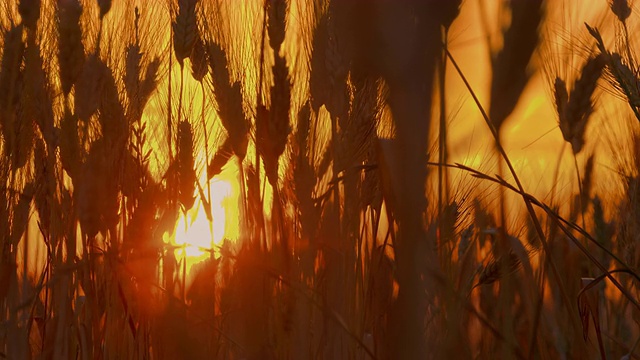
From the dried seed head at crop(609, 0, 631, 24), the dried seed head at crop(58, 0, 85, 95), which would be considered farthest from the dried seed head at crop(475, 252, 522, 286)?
the dried seed head at crop(58, 0, 85, 95)

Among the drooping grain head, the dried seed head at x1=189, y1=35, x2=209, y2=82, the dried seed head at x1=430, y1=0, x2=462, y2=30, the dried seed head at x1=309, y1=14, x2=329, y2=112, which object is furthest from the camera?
the dried seed head at x1=189, y1=35, x2=209, y2=82

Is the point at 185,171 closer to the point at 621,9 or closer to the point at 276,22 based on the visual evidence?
the point at 276,22

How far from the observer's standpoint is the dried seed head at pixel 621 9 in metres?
1.11

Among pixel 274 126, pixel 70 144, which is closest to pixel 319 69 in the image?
pixel 274 126

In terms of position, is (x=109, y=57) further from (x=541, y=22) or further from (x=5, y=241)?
(x=541, y=22)

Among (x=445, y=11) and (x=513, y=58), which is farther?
(x=513, y=58)

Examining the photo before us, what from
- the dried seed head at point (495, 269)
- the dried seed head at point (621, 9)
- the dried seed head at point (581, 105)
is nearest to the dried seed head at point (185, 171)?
the dried seed head at point (495, 269)

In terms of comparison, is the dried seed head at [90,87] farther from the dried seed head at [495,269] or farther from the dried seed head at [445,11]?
the dried seed head at [445,11]

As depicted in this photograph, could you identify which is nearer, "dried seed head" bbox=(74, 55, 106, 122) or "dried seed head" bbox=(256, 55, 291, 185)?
"dried seed head" bbox=(256, 55, 291, 185)

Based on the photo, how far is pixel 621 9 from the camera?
3.67 ft

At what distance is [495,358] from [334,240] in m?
0.32

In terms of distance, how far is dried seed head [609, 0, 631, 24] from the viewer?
111cm

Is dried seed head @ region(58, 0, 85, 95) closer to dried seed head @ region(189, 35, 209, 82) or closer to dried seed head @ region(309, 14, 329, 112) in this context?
dried seed head @ region(189, 35, 209, 82)

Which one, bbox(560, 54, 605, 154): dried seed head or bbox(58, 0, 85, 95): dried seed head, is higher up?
bbox(58, 0, 85, 95): dried seed head
